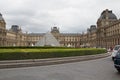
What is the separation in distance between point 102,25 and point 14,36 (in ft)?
209

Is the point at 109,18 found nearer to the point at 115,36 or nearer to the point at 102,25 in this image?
the point at 102,25

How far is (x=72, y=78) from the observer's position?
11742 millimetres

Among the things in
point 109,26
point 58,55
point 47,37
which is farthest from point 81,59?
point 109,26

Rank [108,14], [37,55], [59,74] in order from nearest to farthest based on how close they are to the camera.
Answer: [59,74]
[37,55]
[108,14]

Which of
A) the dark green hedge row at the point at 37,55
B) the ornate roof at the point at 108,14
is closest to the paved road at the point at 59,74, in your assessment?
the dark green hedge row at the point at 37,55

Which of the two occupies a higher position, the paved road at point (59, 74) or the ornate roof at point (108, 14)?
the ornate roof at point (108, 14)

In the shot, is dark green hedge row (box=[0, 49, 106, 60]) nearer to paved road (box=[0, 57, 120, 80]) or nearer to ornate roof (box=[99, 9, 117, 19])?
paved road (box=[0, 57, 120, 80])

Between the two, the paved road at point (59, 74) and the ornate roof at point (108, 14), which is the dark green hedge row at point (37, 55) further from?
the ornate roof at point (108, 14)

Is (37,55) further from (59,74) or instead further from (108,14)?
(108,14)

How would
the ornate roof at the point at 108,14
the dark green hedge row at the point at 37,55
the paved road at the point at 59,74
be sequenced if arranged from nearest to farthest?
the paved road at the point at 59,74, the dark green hedge row at the point at 37,55, the ornate roof at the point at 108,14

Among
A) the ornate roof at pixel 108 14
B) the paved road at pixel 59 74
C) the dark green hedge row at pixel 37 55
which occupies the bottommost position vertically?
the paved road at pixel 59 74

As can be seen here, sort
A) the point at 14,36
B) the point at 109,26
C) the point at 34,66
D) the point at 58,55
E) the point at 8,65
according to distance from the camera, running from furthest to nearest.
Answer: the point at 14,36 → the point at 109,26 → the point at 58,55 → the point at 34,66 → the point at 8,65

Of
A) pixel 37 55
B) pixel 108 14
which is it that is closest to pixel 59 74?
pixel 37 55

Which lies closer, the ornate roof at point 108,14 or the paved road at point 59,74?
the paved road at point 59,74
